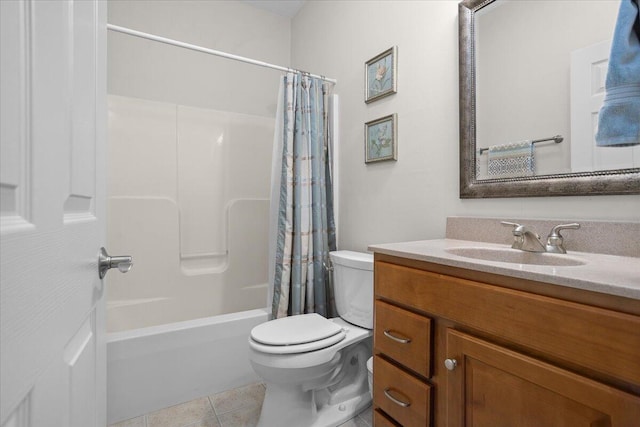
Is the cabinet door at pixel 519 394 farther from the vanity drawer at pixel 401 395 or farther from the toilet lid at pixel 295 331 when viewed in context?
the toilet lid at pixel 295 331

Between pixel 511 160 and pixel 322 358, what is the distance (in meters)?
1.09

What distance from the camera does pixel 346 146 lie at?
79.0 inches

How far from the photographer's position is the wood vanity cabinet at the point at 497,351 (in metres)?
0.58

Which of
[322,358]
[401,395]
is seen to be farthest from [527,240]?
[322,358]

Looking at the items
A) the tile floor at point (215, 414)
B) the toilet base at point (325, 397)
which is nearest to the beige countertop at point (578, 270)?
the toilet base at point (325, 397)

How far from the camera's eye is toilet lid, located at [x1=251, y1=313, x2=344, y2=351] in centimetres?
127

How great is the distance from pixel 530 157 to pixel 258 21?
233cm

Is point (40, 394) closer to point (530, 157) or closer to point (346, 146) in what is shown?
point (530, 157)

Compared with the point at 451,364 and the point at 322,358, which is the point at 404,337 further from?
the point at 322,358

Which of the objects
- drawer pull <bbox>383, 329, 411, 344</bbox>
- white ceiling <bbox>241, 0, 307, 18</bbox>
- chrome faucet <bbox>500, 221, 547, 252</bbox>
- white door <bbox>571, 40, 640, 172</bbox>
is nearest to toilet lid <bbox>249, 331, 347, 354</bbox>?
drawer pull <bbox>383, 329, 411, 344</bbox>

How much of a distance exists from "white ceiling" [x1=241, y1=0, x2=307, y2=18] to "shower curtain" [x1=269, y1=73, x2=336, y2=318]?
1.04 m

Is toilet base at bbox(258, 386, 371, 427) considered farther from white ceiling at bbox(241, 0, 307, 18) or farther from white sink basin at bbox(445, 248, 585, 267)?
white ceiling at bbox(241, 0, 307, 18)

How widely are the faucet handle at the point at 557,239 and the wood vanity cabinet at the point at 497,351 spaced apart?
1.21 feet

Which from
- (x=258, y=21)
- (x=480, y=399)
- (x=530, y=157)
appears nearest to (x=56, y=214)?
(x=480, y=399)
